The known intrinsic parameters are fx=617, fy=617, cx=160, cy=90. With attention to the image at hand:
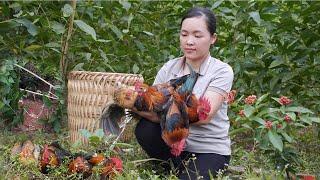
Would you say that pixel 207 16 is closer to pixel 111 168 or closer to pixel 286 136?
pixel 286 136

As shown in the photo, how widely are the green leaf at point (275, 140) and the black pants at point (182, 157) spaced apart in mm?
237

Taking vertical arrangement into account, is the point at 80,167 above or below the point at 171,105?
below

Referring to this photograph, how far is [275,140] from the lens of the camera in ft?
8.39

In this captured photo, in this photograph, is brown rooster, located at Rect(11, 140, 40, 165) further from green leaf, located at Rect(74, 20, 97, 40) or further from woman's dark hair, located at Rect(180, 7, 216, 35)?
woman's dark hair, located at Rect(180, 7, 216, 35)

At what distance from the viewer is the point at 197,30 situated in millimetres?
2596

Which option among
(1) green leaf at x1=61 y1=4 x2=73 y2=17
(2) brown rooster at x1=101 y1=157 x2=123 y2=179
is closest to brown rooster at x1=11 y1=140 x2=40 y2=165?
(2) brown rooster at x1=101 y1=157 x2=123 y2=179

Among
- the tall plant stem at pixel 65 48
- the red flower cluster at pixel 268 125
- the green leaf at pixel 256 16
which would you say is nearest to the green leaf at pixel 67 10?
the tall plant stem at pixel 65 48

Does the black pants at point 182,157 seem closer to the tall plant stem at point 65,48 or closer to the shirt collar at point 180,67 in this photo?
the shirt collar at point 180,67

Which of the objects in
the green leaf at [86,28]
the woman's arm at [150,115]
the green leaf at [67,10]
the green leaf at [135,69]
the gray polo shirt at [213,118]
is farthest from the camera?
the green leaf at [135,69]

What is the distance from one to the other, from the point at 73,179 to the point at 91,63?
4.73ft

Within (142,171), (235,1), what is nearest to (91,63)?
(235,1)

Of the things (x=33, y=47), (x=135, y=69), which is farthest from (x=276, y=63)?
(x=33, y=47)

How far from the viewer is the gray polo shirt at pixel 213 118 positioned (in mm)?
2605

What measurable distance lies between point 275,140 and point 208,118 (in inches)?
11.7
